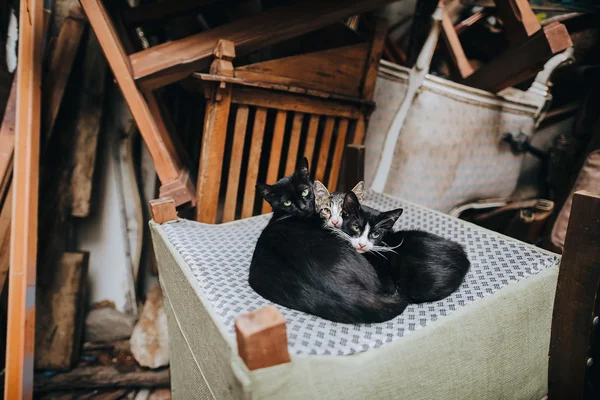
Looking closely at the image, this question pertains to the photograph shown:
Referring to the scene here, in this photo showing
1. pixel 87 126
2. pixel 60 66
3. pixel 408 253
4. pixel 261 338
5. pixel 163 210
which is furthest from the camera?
pixel 87 126

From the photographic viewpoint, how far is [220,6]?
1446 millimetres

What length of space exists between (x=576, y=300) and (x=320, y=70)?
37.9 inches

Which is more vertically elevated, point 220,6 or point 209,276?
point 220,6

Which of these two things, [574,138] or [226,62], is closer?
[226,62]

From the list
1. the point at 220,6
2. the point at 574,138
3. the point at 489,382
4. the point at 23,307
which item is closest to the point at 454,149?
the point at 574,138

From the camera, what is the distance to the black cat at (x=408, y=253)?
774 millimetres

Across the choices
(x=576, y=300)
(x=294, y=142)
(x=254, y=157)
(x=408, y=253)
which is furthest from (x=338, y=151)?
(x=576, y=300)

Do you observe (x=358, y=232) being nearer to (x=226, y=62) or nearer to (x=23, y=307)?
(x=226, y=62)

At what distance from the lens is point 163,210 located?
0.99 meters

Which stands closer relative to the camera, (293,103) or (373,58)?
(293,103)

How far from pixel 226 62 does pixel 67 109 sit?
0.82 m

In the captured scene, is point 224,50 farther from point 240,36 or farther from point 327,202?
point 327,202

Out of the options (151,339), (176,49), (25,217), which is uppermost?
(176,49)

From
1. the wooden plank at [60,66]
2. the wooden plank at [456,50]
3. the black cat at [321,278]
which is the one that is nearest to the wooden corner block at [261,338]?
the black cat at [321,278]
